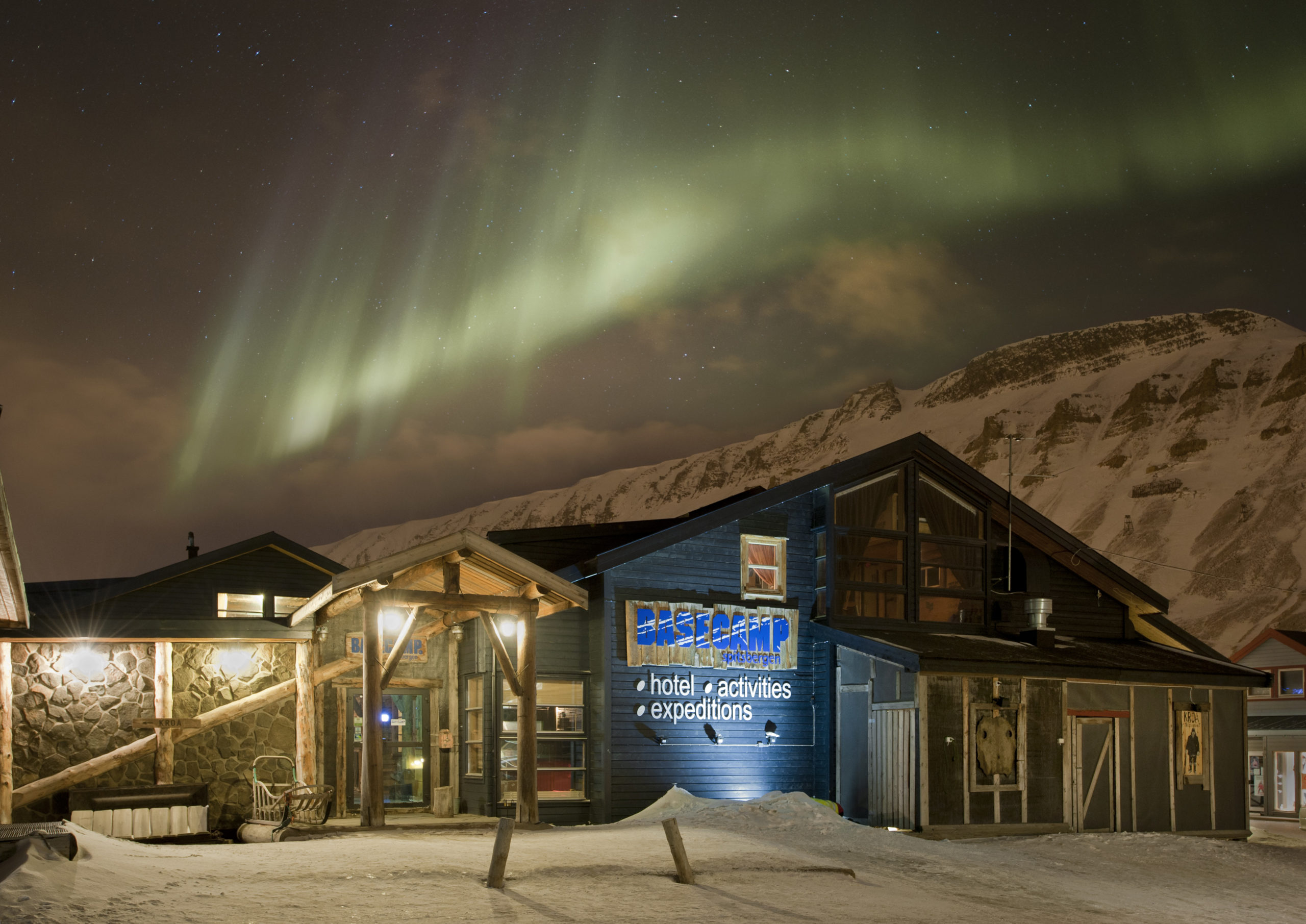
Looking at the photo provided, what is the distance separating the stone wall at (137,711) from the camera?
17234 mm

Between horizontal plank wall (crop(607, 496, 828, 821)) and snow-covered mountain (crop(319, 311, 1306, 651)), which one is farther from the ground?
snow-covered mountain (crop(319, 311, 1306, 651))

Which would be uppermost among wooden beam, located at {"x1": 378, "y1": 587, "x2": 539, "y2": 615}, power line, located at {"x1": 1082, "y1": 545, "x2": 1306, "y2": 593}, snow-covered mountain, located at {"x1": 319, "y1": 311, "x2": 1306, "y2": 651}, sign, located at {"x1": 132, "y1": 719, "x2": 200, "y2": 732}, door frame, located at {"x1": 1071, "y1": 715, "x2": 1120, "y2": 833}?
snow-covered mountain, located at {"x1": 319, "y1": 311, "x2": 1306, "y2": 651}

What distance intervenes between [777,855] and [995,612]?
10.0 metres

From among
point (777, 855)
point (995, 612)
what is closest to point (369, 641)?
point (777, 855)

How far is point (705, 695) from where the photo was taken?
1922cm

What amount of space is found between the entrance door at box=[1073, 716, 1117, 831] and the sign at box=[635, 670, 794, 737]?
486 centimetres

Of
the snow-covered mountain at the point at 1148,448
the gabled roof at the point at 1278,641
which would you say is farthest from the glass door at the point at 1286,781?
the snow-covered mountain at the point at 1148,448

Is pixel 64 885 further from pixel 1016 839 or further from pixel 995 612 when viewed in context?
pixel 995 612

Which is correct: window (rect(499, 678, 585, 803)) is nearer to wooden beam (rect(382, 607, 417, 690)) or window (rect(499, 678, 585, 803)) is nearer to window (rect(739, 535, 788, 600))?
wooden beam (rect(382, 607, 417, 690))

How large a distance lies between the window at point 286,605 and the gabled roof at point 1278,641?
85.8 ft

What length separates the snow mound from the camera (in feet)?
53.7

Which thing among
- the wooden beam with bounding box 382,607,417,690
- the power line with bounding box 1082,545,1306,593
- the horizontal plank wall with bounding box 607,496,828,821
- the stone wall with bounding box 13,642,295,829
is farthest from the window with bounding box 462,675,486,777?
the power line with bounding box 1082,545,1306,593

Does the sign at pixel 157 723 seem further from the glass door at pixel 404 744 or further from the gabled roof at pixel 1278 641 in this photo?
the gabled roof at pixel 1278 641

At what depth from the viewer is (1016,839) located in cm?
1817
